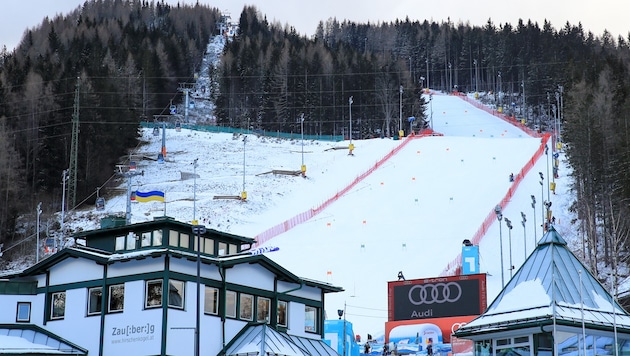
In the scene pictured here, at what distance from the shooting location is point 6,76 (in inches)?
4033

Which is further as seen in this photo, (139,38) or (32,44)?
(32,44)

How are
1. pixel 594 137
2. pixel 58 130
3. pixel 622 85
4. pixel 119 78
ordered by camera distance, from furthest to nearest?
pixel 119 78 < pixel 622 85 < pixel 58 130 < pixel 594 137

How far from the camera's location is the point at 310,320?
38.1 meters

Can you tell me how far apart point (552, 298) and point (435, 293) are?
82.9ft

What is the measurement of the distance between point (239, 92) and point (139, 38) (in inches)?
1005

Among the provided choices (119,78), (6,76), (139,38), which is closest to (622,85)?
(119,78)

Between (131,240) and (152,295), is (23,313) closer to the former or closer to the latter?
(131,240)

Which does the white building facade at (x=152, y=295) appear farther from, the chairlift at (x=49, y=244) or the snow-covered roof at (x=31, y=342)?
the chairlift at (x=49, y=244)

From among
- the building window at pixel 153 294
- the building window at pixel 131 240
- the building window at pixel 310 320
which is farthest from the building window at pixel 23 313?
the building window at pixel 310 320

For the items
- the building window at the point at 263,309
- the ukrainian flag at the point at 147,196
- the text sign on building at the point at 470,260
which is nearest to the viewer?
the building window at the point at 263,309

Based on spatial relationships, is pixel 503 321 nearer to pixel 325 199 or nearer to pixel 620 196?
pixel 620 196

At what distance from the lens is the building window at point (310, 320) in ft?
124

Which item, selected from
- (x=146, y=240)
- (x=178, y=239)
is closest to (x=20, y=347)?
(x=146, y=240)

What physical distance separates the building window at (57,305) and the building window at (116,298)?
214cm
